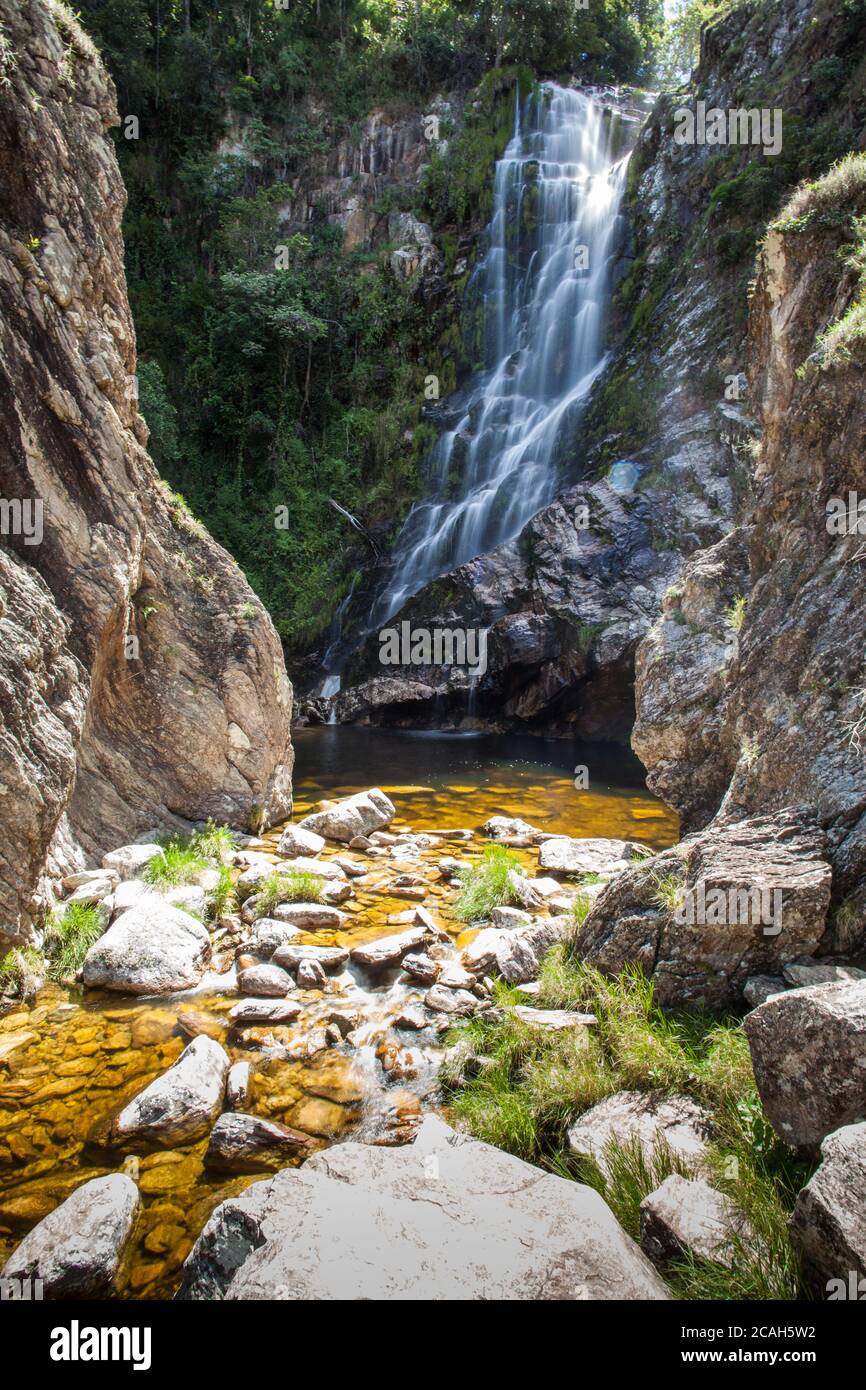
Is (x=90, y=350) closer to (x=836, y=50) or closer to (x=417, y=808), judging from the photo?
(x=417, y=808)

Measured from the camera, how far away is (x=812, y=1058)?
113 inches

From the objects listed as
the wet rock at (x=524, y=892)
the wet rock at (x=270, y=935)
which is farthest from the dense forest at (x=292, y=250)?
the wet rock at (x=270, y=935)

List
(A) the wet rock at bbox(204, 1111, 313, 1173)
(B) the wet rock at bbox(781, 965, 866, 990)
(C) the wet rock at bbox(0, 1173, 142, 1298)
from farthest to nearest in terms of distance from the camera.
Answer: (A) the wet rock at bbox(204, 1111, 313, 1173) → (B) the wet rock at bbox(781, 965, 866, 990) → (C) the wet rock at bbox(0, 1173, 142, 1298)

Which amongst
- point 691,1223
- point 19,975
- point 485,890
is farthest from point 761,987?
point 19,975

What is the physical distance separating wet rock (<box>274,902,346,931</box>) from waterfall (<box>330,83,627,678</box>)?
15070 mm

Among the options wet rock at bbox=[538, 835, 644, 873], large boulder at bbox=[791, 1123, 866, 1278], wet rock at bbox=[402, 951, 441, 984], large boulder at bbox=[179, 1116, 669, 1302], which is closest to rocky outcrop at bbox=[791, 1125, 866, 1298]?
large boulder at bbox=[791, 1123, 866, 1278]

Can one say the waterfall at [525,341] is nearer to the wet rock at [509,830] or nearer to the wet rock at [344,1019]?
the wet rock at [509,830]

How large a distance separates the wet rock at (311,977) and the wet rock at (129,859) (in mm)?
2177

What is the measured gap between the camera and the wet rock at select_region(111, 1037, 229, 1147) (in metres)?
3.94

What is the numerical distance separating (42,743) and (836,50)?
21664 mm

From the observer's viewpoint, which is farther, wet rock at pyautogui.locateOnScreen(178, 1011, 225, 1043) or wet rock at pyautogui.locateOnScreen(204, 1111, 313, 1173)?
wet rock at pyautogui.locateOnScreen(178, 1011, 225, 1043)

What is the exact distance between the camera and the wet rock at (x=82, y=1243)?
9.61ft

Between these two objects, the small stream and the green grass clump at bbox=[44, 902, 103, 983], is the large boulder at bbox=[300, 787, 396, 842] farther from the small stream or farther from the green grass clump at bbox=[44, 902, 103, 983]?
the green grass clump at bbox=[44, 902, 103, 983]

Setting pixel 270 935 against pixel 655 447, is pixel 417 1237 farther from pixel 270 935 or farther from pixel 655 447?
pixel 655 447
